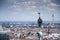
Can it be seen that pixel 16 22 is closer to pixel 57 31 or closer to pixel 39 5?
pixel 39 5

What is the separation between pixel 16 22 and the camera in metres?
4.46

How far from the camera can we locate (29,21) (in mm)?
4504

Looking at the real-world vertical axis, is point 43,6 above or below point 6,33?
above

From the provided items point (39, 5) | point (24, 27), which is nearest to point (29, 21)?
point (24, 27)

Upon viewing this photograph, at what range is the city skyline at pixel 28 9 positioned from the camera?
14.8 ft

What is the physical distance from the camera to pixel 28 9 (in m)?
4.55

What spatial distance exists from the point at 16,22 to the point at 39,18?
1.87 feet

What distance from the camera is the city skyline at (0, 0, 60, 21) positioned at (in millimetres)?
4512

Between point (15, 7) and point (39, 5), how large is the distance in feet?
1.93

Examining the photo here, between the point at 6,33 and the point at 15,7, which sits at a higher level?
the point at 15,7

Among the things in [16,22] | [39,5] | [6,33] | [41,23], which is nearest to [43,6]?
[39,5]

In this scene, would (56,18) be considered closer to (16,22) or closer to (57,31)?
(57,31)

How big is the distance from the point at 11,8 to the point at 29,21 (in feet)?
1.76

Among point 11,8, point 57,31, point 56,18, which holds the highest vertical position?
point 11,8
